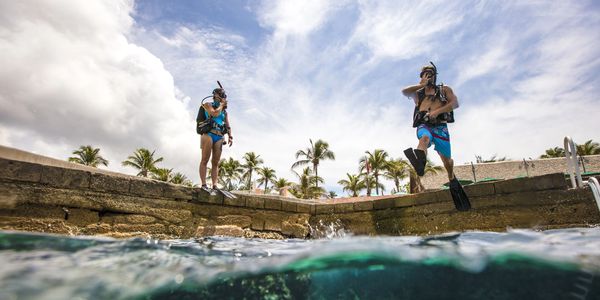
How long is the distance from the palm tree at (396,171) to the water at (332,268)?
30.5 meters

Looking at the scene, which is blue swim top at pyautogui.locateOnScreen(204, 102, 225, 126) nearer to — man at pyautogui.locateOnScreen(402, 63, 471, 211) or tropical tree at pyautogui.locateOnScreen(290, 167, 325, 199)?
man at pyautogui.locateOnScreen(402, 63, 471, 211)

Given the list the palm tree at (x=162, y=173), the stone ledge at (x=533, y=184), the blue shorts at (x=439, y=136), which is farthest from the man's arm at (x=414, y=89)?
the palm tree at (x=162, y=173)

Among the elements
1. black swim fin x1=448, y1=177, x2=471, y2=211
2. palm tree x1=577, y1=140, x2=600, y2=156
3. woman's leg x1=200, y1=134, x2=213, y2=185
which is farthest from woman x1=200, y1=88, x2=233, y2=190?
palm tree x1=577, y1=140, x2=600, y2=156

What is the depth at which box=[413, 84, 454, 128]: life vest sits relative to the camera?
4.34m

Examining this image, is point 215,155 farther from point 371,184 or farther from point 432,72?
point 371,184

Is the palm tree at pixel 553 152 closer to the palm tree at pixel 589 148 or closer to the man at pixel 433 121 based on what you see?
the palm tree at pixel 589 148

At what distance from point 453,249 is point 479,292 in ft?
1.38

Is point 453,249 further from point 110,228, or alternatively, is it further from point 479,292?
point 110,228

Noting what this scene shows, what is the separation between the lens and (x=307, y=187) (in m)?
32.3

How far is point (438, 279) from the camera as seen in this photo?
2600 mm

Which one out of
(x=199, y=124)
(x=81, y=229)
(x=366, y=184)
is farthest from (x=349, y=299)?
(x=366, y=184)

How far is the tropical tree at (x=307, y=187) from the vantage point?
3156 centimetres

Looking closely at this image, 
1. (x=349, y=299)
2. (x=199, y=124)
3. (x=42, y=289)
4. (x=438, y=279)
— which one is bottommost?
(x=349, y=299)

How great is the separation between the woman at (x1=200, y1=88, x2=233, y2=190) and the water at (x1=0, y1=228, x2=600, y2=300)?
250 cm
